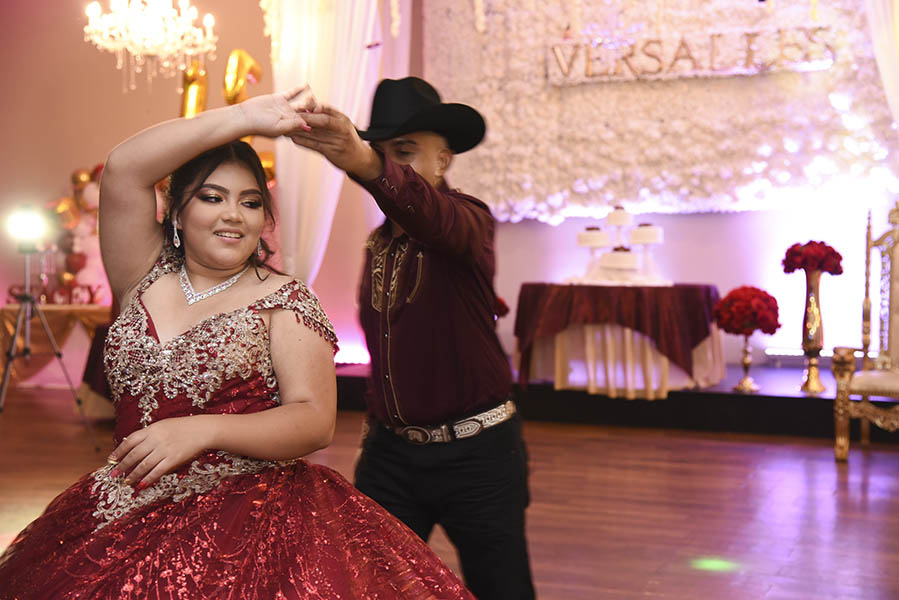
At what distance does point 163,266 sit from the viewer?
1.51m

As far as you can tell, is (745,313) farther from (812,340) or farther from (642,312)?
(642,312)

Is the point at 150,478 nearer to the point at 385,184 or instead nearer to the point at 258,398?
the point at 258,398

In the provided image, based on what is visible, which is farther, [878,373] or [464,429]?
[878,373]

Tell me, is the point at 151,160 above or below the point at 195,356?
above

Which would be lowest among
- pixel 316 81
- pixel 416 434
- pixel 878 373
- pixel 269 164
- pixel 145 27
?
pixel 878 373

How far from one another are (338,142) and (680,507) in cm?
322

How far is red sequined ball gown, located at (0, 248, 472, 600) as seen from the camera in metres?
1.27

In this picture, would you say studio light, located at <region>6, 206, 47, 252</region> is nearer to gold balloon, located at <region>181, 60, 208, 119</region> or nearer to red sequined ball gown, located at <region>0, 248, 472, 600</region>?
gold balloon, located at <region>181, 60, 208, 119</region>

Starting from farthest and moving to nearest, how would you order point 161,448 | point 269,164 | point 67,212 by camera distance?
1. point 67,212
2. point 269,164
3. point 161,448

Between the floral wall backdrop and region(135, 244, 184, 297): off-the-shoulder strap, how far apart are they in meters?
5.79

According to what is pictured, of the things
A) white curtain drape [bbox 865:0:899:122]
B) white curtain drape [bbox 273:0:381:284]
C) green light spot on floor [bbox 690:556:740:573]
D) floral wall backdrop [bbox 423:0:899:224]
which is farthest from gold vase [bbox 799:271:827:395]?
white curtain drape [bbox 273:0:381:284]

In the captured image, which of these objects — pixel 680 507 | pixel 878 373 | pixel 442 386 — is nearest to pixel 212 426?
pixel 442 386

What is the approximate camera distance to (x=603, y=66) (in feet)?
25.5

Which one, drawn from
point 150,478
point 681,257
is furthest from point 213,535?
point 681,257
